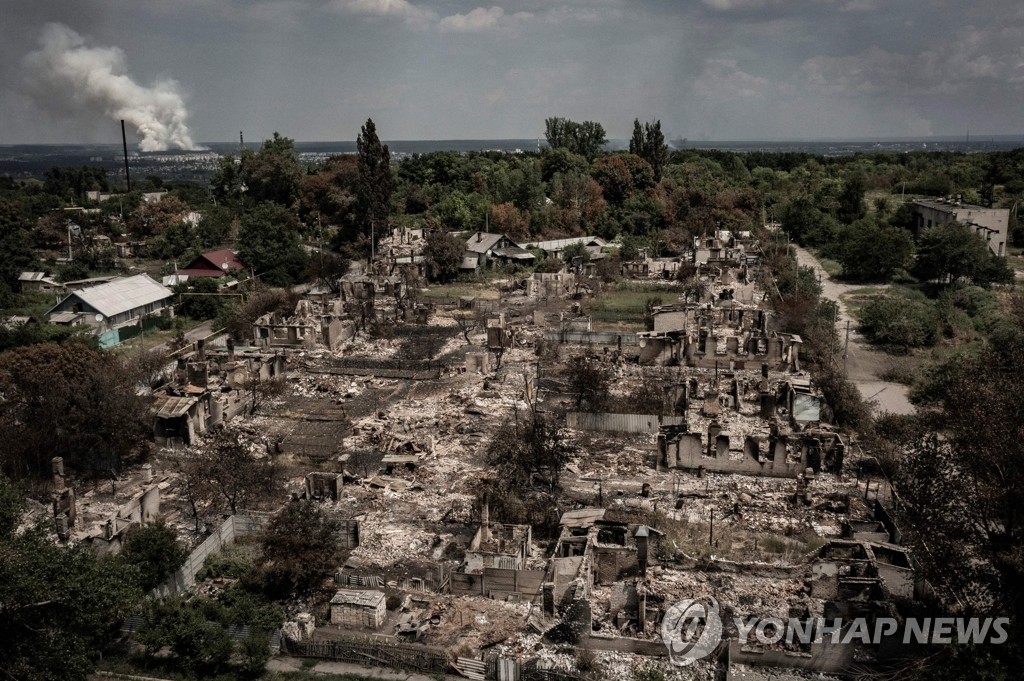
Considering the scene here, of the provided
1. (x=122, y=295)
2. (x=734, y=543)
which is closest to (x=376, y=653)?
(x=734, y=543)

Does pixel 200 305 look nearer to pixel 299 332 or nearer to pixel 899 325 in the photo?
pixel 299 332

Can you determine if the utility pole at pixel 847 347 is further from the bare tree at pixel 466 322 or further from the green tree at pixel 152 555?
the green tree at pixel 152 555

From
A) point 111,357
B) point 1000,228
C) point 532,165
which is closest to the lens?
point 111,357

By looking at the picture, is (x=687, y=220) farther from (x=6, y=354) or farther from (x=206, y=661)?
(x=206, y=661)

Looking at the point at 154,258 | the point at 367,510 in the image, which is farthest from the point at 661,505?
the point at 154,258

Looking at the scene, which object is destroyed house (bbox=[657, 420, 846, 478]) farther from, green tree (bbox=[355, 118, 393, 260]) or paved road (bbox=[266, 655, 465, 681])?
green tree (bbox=[355, 118, 393, 260])

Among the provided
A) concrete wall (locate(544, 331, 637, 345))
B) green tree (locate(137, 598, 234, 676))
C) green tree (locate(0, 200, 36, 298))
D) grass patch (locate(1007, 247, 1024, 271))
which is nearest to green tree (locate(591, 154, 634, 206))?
grass patch (locate(1007, 247, 1024, 271))
